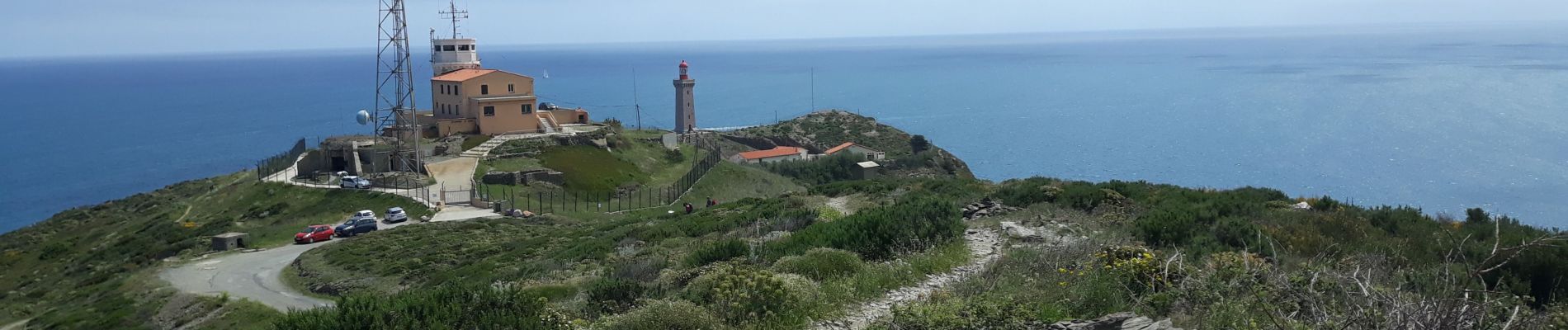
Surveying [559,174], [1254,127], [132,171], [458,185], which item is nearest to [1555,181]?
[1254,127]

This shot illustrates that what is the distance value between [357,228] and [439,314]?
22075mm

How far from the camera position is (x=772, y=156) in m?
60.0

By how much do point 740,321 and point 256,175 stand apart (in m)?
38.3

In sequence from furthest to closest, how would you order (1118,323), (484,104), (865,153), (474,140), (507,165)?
(865,153) < (484,104) < (474,140) < (507,165) < (1118,323)

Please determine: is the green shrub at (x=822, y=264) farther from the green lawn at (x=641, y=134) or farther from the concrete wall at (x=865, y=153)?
the concrete wall at (x=865, y=153)

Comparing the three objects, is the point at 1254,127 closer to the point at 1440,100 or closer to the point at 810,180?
the point at 1440,100

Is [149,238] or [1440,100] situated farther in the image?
[1440,100]

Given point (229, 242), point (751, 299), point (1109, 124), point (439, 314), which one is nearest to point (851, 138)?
point (1109, 124)

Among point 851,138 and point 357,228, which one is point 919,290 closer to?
point 357,228

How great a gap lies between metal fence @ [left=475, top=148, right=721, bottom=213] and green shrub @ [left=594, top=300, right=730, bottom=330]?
78.7 feet

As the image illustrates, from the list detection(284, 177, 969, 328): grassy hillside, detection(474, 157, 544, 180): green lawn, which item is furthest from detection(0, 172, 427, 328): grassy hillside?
detection(474, 157, 544, 180): green lawn

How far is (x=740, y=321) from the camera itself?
9.71 m

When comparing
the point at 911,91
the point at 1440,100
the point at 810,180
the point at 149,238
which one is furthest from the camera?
the point at 911,91

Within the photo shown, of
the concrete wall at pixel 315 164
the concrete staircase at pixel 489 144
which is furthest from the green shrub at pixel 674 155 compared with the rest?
the concrete wall at pixel 315 164
